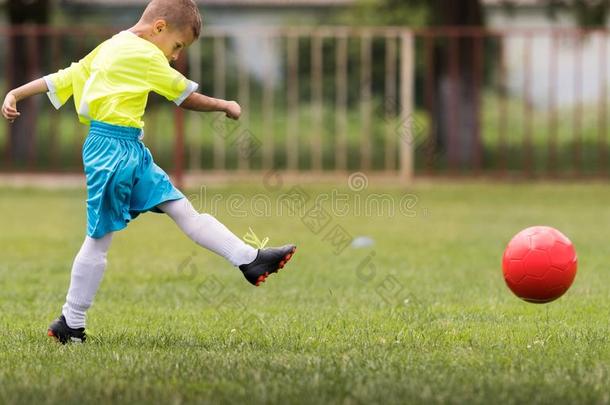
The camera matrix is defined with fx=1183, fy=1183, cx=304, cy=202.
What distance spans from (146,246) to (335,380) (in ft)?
20.6

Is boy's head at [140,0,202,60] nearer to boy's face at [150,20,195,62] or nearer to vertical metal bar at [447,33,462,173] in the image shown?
boy's face at [150,20,195,62]

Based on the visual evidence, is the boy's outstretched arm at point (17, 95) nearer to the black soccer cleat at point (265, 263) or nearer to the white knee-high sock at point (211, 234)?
the white knee-high sock at point (211, 234)

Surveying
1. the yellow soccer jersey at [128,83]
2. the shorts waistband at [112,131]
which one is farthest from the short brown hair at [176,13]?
the shorts waistband at [112,131]

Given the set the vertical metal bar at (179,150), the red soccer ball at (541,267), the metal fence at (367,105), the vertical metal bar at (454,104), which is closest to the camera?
the red soccer ball at (541,267)

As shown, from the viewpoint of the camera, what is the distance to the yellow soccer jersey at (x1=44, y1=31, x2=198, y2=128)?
5289mm

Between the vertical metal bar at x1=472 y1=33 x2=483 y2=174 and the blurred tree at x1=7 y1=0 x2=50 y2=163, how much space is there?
6990 mm

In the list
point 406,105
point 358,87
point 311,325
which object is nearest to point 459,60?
point 406,105

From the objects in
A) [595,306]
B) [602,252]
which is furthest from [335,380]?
[602,252]

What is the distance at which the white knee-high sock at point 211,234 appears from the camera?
5.39 meters

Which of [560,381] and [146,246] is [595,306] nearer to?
[560,381]

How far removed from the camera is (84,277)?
540 cm

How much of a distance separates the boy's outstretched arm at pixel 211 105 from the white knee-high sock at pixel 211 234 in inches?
17.0

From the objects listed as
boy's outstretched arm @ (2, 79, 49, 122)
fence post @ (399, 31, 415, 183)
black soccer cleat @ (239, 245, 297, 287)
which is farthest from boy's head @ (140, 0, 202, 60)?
fence post @ (399, 31, 415, 183)

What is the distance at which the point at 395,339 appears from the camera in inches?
220
